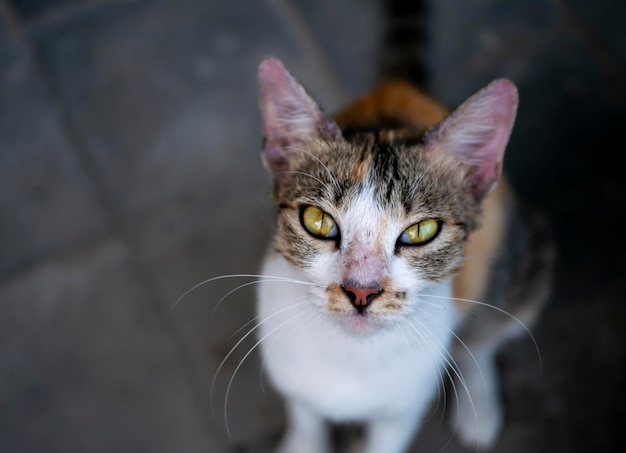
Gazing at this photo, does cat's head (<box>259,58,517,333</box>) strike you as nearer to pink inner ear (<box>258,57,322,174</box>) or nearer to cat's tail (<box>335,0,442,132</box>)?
pink inner ear (<box>258,57,322,174</box>)

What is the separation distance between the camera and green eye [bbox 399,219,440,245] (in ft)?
3.81

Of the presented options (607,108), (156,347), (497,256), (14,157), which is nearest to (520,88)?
(607,108)

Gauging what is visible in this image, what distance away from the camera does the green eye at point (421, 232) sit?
116cm

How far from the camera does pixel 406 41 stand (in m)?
1.86

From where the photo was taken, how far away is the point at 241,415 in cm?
189

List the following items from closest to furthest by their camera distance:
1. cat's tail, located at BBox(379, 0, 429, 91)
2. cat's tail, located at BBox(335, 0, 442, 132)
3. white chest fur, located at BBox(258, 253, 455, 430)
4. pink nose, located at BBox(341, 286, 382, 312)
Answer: pink nose, located at BBox(341, 286, 382, 312)
white chest fur, located at BBox(258, 253, 455, 430)
cat's tail, located at BBox(335, 0, 442, 132)
cat's tail, located at BBox(379, 0, 429, 91)

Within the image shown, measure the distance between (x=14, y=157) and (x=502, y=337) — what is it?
1.67 meters

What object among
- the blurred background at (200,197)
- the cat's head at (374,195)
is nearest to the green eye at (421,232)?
the cat's head at (374,195)

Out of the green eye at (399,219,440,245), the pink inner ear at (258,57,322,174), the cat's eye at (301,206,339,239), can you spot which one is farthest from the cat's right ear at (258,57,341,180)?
the green eye at (399,219,440,245)

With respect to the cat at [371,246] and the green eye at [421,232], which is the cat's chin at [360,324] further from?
the green eye at [421,232]

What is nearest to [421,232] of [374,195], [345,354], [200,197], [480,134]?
[374,195]

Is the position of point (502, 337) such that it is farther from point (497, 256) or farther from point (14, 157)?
point (14, 157)

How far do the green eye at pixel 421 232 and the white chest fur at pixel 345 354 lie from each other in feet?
0.37

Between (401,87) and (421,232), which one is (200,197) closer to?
(401,87)
